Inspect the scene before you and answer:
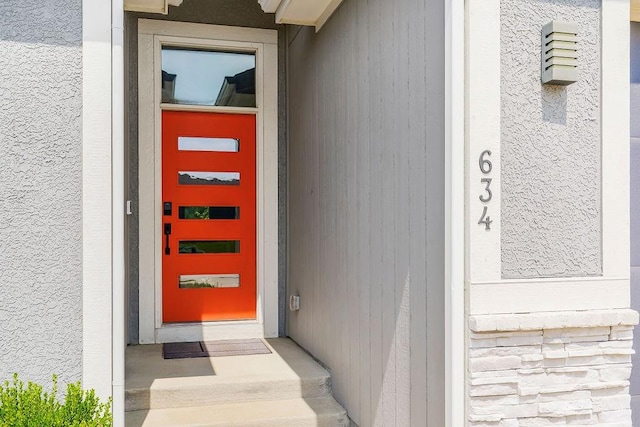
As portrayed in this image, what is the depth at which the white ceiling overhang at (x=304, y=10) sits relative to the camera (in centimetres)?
397

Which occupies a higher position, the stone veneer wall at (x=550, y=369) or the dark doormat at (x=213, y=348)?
the stone veneer wall at (x=550, y=369)

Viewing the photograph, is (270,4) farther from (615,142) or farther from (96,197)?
(615,142)

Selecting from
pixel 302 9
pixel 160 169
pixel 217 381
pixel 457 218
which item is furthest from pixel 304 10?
pixel 217 381

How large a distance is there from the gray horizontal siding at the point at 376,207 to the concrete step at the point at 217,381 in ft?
0.67

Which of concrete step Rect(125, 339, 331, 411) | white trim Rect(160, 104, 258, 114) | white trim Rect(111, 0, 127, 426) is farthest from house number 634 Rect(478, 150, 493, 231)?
white trim Rect(160, 104, 258, 114)

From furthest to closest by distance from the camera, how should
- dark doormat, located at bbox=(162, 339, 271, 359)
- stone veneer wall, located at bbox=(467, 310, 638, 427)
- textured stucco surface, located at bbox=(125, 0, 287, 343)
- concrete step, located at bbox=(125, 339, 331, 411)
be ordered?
textured stucco surface, located at bbox=(125, 0, 287, 343), dark doormat, located at bbox=(162, 339, 271, 359), concrete step, located at bbox=(125, 339, 331, 411), stone veneer wall, located at bbox=(467, 310, 638, 427)

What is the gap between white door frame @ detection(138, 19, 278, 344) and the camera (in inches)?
196

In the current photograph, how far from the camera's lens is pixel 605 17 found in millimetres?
2525

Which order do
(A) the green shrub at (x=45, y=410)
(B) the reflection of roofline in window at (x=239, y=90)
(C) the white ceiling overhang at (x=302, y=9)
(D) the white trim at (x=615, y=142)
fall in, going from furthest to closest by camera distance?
(B) the reflection of roofline in window at (x=239, y=90) → (C) the white ceiling overhang at (x=302, y=9) → (D) the white trim at (x=615, y=142) → (A) the green shrub at (x=45, y=410)

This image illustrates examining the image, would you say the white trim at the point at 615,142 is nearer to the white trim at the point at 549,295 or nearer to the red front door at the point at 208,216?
the white trim at the point at 549,295

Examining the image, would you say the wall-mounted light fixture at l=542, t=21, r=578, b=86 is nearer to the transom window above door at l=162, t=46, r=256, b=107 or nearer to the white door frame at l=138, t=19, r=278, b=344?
the white door frame at l=138, t=19, r=278, b=344

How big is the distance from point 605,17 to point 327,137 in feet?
6.62

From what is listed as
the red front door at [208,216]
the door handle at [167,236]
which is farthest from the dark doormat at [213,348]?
the door handle at [167,236]

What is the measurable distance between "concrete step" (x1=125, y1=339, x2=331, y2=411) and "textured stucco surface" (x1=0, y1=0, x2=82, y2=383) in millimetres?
1341
